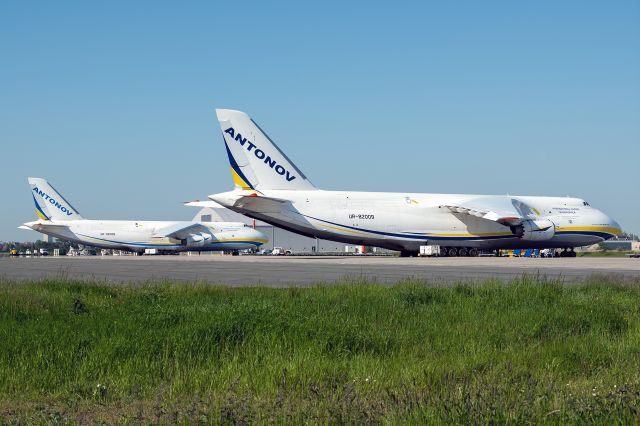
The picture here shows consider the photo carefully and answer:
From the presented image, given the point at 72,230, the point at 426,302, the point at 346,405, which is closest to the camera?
the point at 346,405

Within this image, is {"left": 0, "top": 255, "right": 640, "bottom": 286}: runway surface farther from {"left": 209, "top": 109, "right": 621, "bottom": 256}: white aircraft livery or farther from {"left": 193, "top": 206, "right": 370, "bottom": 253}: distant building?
{"left": 193, "top": 206, "right": 370, "bottom": 253}: distant building

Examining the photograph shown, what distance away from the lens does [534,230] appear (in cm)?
5312

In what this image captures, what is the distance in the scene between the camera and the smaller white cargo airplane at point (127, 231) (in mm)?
75500

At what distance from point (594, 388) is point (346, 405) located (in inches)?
87.5

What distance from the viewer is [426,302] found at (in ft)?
41.0

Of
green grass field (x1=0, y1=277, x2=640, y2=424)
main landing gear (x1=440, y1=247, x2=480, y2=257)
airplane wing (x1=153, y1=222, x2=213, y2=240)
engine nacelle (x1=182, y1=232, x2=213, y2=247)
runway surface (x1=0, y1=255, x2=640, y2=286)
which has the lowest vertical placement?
green grass field (x1=0, y1=277, x2=640, y2=424)

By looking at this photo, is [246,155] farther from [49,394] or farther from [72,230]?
[49,394]

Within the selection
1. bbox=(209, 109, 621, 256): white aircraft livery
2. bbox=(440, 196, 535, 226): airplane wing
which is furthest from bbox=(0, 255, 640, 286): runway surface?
bbox=(440, 196, 535, 226): airplane wing

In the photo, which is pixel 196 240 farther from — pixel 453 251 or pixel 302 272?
pixel 302 272

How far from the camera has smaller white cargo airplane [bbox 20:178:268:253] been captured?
75500 mm

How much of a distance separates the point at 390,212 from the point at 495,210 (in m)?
7.35

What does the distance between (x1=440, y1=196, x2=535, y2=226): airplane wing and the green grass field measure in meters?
39.2

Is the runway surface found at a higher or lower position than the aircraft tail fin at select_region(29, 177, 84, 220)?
lower

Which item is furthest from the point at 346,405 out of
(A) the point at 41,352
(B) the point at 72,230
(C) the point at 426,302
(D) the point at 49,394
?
(B) the point at 72,230
